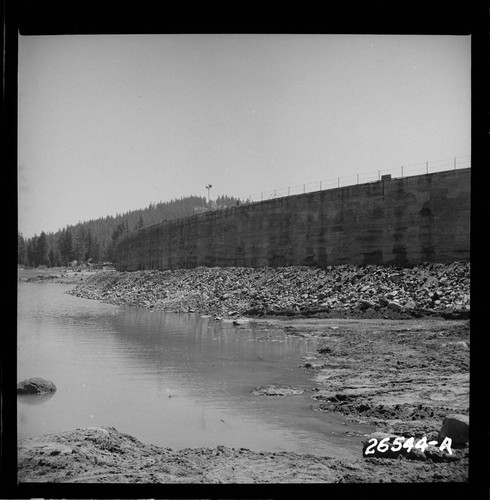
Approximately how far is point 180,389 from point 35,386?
94.1 inches

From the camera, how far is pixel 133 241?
42250 millimetres

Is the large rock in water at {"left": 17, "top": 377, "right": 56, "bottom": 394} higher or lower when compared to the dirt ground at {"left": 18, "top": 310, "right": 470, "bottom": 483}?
higher

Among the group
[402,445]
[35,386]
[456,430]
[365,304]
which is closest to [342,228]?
[365,304]

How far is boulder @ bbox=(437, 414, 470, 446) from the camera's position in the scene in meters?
5.29

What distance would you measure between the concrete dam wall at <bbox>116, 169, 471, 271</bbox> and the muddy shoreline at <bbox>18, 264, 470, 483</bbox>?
137 centimetres

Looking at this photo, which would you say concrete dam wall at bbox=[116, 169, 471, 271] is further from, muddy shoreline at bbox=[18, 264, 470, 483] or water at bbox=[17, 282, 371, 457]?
water at bbox=[17, 282, 371, 457]

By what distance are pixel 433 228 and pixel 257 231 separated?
35.8ft

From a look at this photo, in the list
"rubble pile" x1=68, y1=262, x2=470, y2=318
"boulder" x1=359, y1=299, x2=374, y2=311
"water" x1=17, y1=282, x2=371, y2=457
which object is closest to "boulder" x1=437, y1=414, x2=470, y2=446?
"water" x1=17, y1=282, x2=371, y2=457

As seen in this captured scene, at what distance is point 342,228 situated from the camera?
26219mm

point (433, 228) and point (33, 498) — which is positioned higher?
point (433, 228)

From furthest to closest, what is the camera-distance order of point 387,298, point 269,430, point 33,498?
point 387,298, point 269,430, point 33,498

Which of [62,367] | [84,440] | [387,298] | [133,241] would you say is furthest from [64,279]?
[84,440]

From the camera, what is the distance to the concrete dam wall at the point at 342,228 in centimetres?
2245
